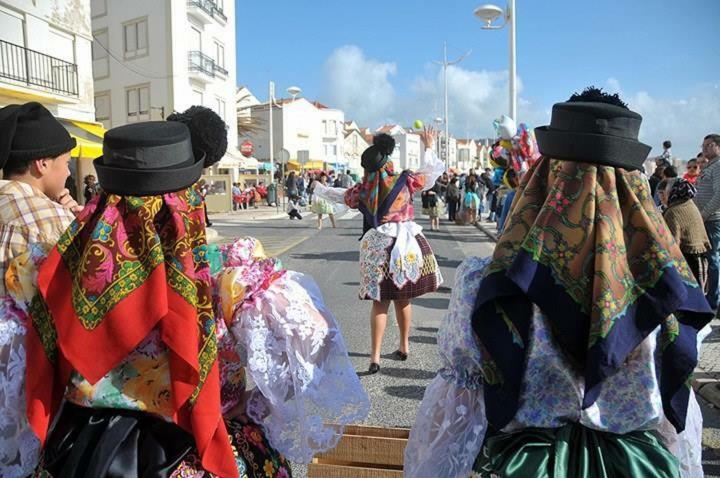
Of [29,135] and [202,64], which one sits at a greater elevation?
[202,64]

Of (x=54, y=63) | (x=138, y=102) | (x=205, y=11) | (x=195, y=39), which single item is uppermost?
(x=205, y=11)

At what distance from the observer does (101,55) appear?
95.4ft

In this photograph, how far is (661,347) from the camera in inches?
62.8

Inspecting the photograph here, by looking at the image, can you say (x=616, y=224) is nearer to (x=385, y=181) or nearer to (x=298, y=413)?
(x=298, y=413)

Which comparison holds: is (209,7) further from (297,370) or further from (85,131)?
(297,370)

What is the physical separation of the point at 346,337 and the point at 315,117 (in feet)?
196

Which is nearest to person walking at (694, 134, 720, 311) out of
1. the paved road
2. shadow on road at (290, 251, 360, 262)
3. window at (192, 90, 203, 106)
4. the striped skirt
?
the paved road

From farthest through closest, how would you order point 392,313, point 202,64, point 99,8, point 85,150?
1. point 202,64
2. point 99,8
3. point 85,150
4. point 392,313

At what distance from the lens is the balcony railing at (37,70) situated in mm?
15227

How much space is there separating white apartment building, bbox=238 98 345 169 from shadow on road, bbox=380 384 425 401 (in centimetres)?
4942

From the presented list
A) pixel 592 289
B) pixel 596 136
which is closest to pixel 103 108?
pixel 596 136

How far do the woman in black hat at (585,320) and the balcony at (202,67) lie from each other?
95.4 feet

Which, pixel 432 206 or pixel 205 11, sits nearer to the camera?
pixel 432 206

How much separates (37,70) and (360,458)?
1728 cm
